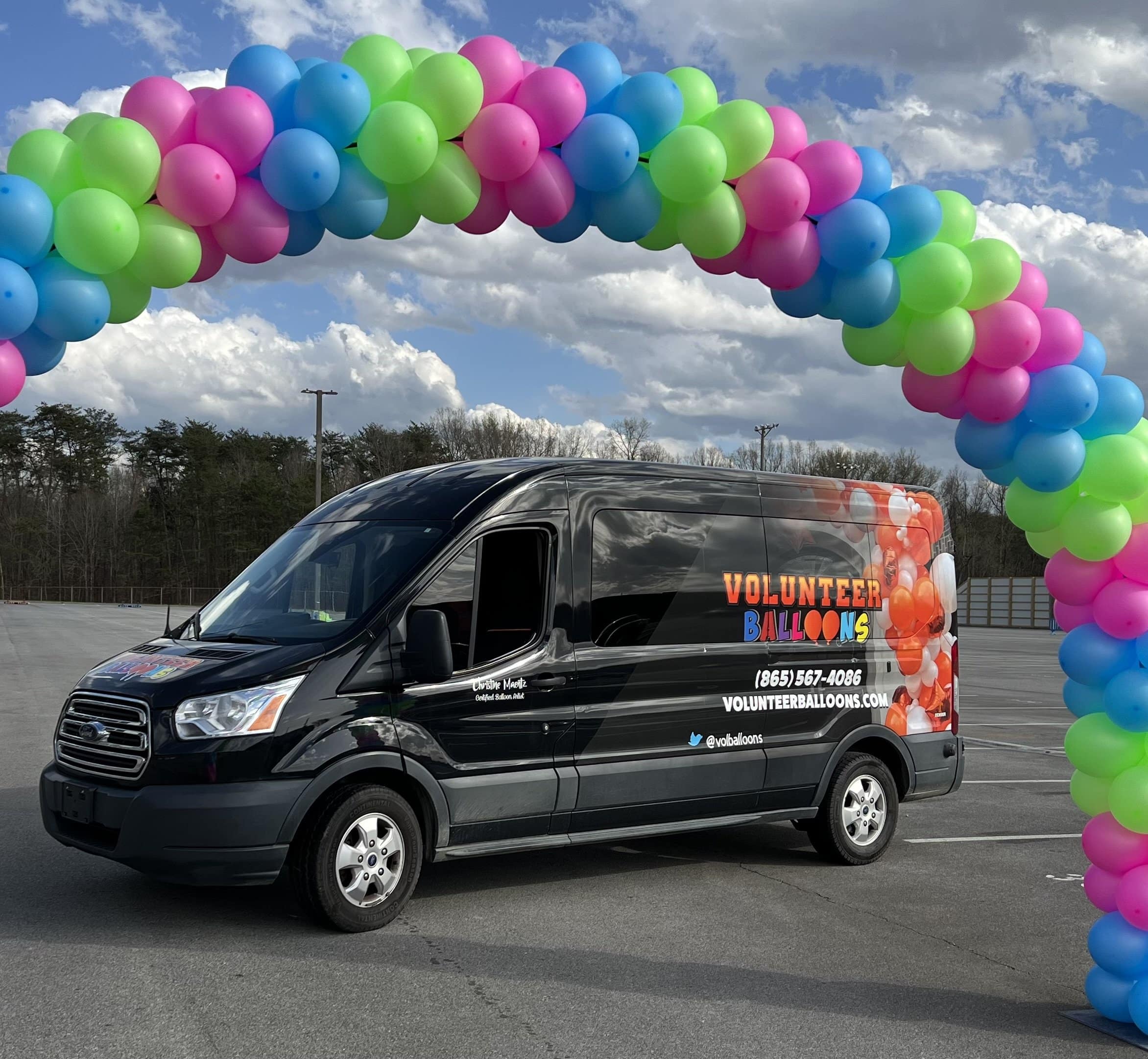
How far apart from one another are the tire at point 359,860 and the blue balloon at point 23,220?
9.64 ft

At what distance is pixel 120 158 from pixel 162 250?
0.39 meters

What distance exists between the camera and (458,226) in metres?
5.89

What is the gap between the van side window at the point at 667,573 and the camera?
286 inches

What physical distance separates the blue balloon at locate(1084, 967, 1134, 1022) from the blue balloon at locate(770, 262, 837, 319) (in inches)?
130

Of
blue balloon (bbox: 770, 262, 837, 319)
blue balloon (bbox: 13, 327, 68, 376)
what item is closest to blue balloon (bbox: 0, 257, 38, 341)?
blue balloon (bbox: 13, 327, 68, 376)

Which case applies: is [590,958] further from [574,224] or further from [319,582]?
[574,224]

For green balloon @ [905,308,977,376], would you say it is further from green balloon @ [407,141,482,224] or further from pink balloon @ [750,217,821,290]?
green balloon @ [407,141,482,224]

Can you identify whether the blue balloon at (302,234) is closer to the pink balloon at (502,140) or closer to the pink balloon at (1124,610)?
the pink balloon at (502,140)

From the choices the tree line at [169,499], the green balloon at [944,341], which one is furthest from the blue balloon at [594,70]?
the tree line at [169,499]

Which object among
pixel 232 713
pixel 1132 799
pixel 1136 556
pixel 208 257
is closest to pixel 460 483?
pixel 232 713

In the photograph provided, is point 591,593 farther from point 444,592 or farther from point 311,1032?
point 311,1032

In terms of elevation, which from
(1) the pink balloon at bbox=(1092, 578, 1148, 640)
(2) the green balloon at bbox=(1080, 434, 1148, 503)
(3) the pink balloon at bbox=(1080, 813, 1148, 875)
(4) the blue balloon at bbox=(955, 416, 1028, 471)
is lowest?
(3) the pink balloon at bbox=(1080, 813, 1148, 875)

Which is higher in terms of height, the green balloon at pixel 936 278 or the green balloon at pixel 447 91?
the green balloon at pixel 447 91

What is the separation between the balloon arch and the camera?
496cm
